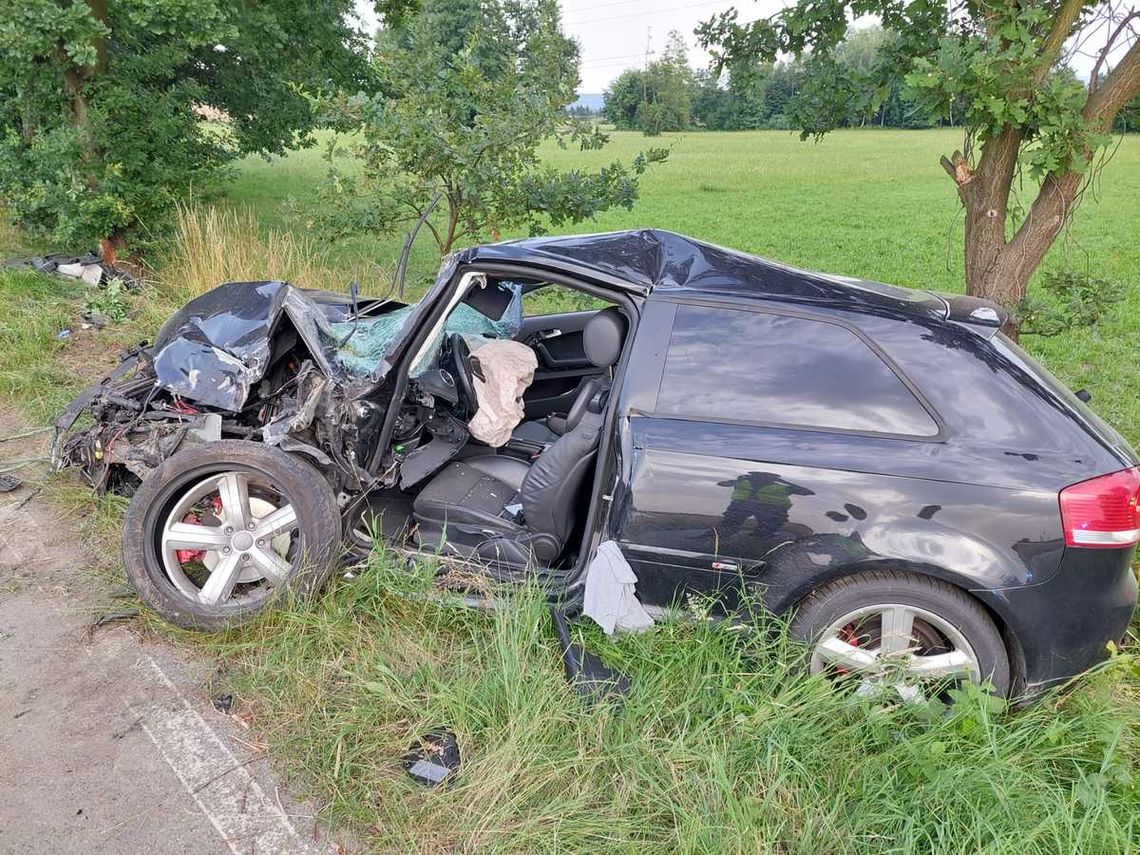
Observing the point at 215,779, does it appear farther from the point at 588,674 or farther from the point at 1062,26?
the point at 1062,26

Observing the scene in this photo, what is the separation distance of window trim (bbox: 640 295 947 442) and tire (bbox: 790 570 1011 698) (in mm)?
490

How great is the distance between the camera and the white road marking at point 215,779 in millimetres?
2477

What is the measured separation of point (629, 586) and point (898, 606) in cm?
95

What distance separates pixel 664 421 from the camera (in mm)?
2963

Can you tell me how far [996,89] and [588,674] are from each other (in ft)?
11.4

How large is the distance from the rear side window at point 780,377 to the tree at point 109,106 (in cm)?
634

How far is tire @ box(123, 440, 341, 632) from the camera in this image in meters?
3.30

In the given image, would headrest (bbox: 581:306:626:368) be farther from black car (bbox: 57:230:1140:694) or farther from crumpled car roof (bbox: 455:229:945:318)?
crumpled car roof (bbox: 455:229:945:318)

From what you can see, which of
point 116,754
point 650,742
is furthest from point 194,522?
point 650,742

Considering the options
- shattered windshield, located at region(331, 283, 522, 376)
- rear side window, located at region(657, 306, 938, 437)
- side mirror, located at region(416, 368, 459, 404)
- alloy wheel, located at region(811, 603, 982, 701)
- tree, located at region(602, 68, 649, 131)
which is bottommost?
alloy wheel, located at region(811, 603, 982, 701)

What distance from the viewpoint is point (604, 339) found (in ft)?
10.6

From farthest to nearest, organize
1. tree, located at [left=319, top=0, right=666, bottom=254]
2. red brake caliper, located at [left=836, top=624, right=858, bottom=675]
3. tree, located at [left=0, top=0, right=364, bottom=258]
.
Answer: tree, located at [left=0, top=0, right=364, bottom=258]
tree, located at [left=319, top=0, right=666, bottom=254]
red brake caliper, located at [left=836, top=624, right=858, bottom=675]

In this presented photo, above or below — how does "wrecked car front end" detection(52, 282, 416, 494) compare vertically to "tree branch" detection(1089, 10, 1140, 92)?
below

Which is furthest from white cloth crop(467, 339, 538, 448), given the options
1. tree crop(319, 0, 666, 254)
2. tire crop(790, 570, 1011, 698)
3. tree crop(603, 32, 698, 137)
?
tree crop(603, 32, 698, 137)
